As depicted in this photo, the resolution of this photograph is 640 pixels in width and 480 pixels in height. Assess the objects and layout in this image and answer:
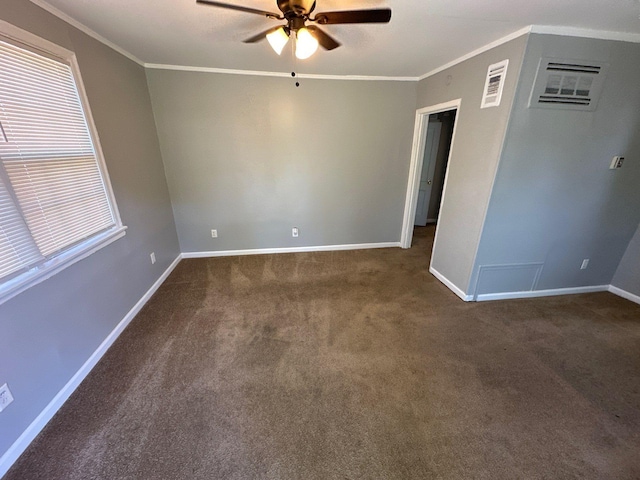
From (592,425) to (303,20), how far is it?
2.90 m

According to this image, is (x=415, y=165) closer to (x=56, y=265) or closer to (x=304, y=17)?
(x=304, y=17)

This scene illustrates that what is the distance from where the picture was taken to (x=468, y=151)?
2.47 meters

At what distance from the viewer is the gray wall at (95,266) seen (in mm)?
1360

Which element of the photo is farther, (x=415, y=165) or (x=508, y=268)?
(x=415, y=165)

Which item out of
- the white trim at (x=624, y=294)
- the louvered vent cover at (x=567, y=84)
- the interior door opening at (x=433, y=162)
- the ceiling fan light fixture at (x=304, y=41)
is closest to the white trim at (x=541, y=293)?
the white trim at (x=624, y=294)

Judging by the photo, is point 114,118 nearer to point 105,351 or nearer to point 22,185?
point 22,185

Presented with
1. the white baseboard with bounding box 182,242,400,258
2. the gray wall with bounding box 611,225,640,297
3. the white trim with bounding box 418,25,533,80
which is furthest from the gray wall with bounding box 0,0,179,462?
the gray wall with bounding box 611,225,640,297

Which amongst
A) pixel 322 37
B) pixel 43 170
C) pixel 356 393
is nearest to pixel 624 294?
pixel 356 393

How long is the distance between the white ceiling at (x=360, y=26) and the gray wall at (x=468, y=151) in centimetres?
17

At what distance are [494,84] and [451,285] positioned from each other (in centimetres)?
200

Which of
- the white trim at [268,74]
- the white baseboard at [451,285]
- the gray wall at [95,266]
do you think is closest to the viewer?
the gray wall at [95,266]

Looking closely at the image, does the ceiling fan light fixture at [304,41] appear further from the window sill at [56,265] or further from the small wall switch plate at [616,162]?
the small wall switch plate at [616,162]

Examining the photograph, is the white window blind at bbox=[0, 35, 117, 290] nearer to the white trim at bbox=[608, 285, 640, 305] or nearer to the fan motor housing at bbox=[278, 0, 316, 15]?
the fan motor housing at bbox=[278, 0, 316, 15]

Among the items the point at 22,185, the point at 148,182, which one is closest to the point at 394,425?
the point at 22,185
